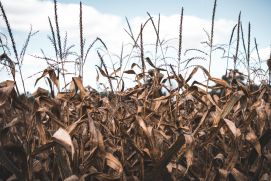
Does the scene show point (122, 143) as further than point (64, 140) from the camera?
Yes

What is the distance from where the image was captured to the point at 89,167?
2.26 metres

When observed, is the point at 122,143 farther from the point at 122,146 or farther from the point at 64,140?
the point at 64,140

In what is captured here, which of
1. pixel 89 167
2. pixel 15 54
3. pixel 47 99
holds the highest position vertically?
pixel 15 54

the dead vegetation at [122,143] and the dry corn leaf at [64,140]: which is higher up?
the dry corn leaf at [64,140]

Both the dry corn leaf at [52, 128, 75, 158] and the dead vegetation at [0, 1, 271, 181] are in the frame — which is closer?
the dry corn leaf at [52, 128, 75, 158]

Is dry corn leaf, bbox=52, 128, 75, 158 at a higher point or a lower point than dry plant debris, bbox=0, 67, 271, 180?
higher

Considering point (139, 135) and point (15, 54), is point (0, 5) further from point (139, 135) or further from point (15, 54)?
point (139, 135)

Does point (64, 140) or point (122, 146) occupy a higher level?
point (64, 140)

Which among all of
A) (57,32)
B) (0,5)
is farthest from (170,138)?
(0,5)

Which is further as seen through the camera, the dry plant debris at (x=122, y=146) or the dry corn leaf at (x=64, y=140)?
the dry plant debris at (x=122, y=146)

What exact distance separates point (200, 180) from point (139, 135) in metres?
0.57

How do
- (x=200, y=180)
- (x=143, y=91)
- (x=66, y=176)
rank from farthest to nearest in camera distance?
(x=143, y=91), (x=200, y=180), (x=66, y=176)

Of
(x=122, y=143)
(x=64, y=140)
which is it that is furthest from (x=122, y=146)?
(x=64, y=140)

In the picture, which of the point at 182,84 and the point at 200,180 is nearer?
the point at 200,180
